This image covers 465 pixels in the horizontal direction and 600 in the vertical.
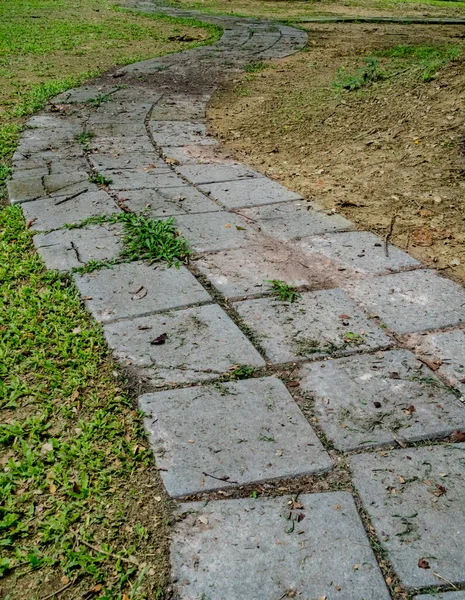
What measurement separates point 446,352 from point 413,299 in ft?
1.32

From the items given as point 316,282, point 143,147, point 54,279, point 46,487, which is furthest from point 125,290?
point 143,147

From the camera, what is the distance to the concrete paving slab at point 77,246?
9.55ft

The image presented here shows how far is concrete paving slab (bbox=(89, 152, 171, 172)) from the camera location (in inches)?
165

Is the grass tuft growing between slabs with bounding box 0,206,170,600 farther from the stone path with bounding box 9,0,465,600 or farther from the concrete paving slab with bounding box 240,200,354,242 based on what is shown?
the concrete paving slab with bounding box 240,200,354,242

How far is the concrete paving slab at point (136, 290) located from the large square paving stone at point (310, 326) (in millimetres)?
262

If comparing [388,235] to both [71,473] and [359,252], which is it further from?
[71,473]

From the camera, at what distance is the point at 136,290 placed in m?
2.65

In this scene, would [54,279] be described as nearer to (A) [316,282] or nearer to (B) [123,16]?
(A) [316,282]

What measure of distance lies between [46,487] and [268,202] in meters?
2.35

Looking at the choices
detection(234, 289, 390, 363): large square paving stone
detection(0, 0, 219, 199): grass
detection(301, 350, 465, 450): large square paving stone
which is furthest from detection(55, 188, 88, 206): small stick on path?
detection(301, 350, 465, 450): large square paving stone

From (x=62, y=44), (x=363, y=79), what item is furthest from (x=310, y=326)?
(x=62, y=44)

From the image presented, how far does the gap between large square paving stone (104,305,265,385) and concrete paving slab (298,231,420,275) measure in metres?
0.78

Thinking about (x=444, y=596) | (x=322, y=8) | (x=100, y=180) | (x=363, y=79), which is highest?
(x=322, y=8)

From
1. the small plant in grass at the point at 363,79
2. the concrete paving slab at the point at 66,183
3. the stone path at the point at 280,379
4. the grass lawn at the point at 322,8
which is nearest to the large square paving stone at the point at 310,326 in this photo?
the stone path at the point at 280,379
